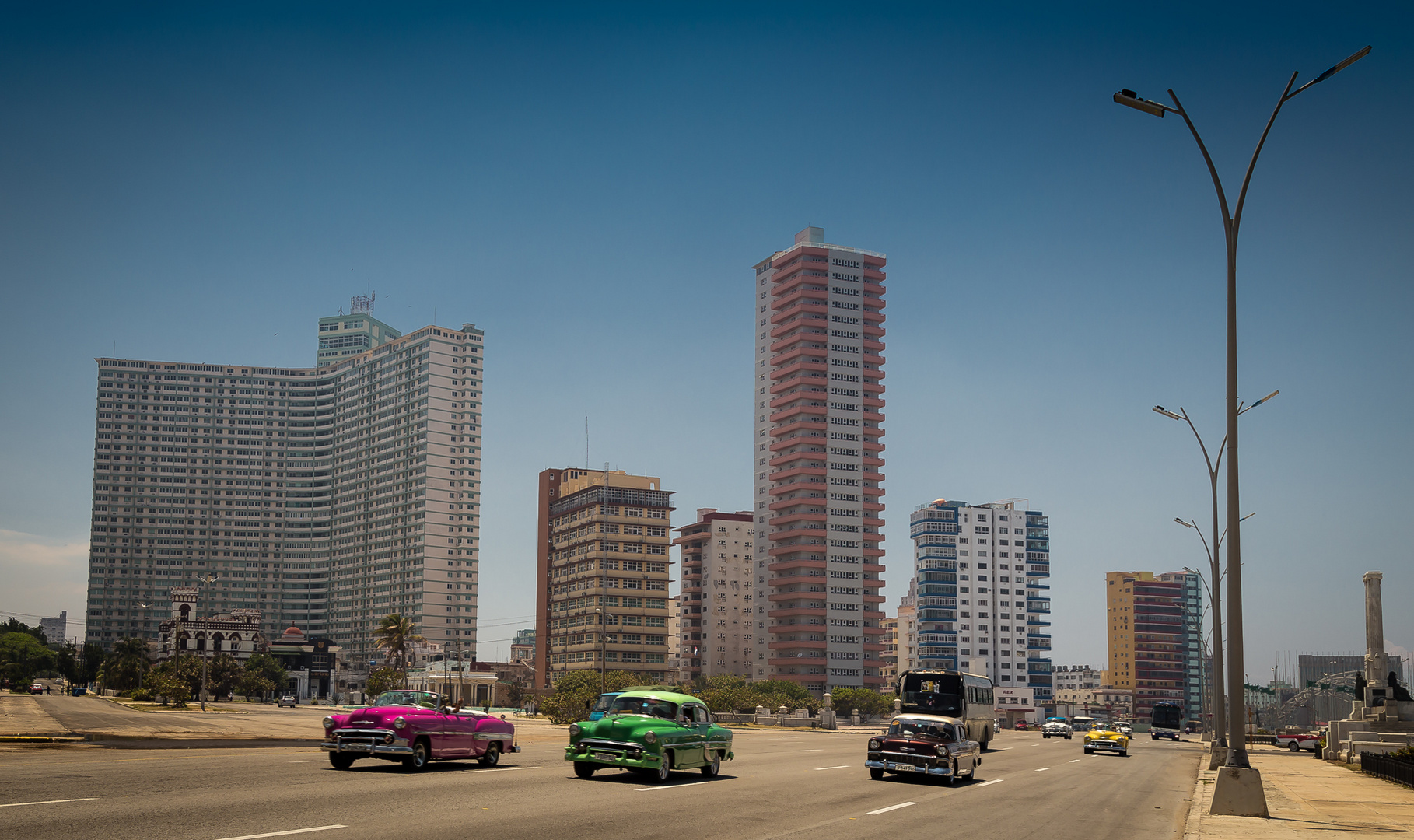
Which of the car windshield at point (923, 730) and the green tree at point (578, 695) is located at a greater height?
the car windshield at point (923, 730)

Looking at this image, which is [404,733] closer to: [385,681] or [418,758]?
[418,758]

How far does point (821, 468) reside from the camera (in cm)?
18675

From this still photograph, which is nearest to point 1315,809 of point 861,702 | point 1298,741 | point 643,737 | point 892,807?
point 892,807

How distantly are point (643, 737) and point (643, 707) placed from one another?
98cm

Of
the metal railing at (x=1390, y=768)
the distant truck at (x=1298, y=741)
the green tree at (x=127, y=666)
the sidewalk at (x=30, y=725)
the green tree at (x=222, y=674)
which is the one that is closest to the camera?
the metal railing at (x=1390, y=768)

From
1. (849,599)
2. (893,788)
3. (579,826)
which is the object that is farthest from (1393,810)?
(849,599)

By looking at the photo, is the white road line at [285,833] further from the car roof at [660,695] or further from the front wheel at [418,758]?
the car roof at [660,695]

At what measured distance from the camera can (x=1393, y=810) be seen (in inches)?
964

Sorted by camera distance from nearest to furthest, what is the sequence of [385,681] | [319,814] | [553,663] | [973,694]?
[319,814] < [973,694] < [385,681] < [553,663]

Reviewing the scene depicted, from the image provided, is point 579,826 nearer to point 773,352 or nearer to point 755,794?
point 755,794

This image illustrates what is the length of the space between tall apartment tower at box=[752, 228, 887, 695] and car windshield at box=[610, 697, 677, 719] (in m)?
159

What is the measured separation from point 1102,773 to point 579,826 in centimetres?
2782

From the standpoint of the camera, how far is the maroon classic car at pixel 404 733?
2341cm

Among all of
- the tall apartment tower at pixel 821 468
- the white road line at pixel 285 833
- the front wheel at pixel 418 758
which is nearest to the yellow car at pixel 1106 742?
the front wheel at pixel 418 758
